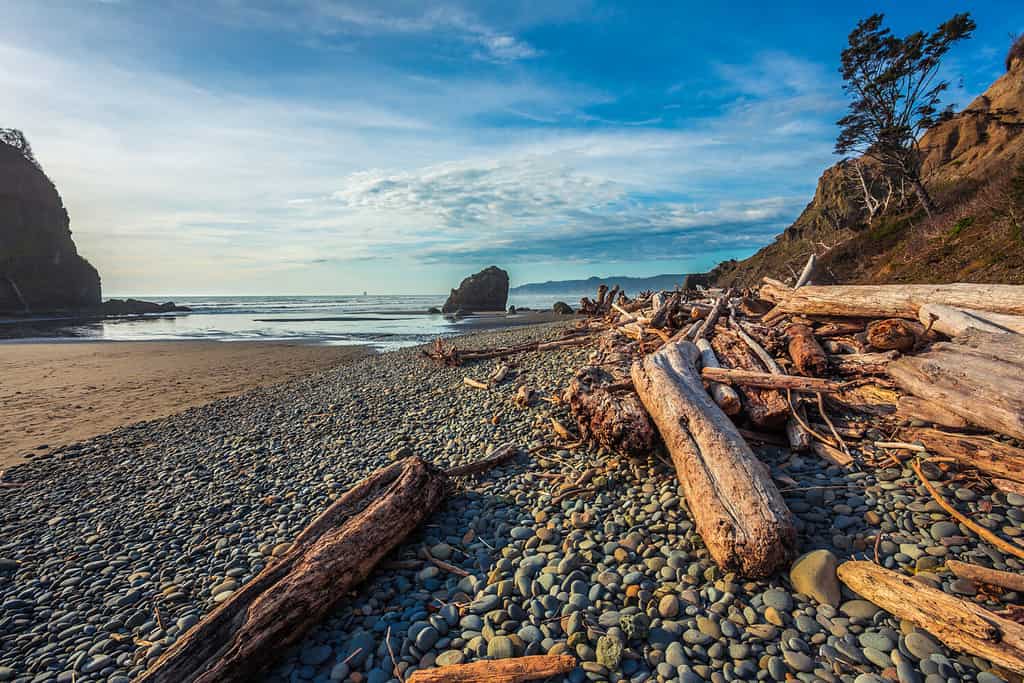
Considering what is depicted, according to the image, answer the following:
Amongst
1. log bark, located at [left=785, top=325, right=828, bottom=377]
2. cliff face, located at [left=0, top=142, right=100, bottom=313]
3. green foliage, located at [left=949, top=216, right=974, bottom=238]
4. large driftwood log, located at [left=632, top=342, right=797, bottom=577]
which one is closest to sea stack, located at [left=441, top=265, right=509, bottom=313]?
green foliage, located at [left=949, top=216, right=974, bottom=238]

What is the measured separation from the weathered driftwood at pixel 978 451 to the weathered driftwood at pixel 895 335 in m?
1.72

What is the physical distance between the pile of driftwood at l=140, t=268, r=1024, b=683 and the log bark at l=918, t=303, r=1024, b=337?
0.8 inches

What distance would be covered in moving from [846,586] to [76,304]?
69089 millimetres

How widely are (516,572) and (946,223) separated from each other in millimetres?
24495

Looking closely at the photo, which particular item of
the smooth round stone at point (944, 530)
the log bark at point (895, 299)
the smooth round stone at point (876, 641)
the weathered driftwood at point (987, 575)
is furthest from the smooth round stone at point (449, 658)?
the log bark at point (895, 299)

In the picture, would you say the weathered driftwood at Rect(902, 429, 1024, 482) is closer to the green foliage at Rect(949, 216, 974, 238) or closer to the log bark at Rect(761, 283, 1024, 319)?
the log bark at Rect(761, 283, 1024, 319)

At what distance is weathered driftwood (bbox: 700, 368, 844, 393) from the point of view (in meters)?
5.11

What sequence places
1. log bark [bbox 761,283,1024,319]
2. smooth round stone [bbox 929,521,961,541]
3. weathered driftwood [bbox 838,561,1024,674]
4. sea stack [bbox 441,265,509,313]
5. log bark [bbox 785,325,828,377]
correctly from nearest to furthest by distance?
1. weathered driftwood [bbox 838,561,1024,674]
2. smooth round stone [bbox 929,521,961,541]
3. log bark [bbox 761,283,1024,319]
4. log bark [bbox 785,325,828,377]
5. sea stack [bbox 441,265,509,313]

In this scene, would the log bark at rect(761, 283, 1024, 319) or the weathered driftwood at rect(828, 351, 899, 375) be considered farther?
the log bark at rect(761, 283, 1024, 319)

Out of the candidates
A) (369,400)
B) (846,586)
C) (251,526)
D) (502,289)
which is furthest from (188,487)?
(502,289)

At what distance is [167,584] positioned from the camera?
3.69 m

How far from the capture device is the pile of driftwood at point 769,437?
8.81 ft

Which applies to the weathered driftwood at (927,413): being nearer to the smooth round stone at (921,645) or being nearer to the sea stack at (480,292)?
the smooth round stone at (921,645)

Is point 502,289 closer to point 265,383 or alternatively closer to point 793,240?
point 793,240
